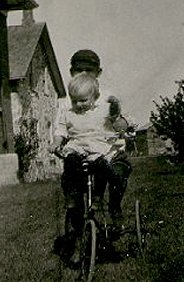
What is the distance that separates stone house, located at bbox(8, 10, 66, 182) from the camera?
24.9m

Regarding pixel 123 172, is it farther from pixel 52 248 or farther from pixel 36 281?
pixel 52 248

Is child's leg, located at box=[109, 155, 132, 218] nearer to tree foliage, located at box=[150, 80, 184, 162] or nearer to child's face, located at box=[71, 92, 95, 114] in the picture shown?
child's face, located at box=[71, 92, 95, 114]

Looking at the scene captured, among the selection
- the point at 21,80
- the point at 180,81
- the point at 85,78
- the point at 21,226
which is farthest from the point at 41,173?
the point at 85,78

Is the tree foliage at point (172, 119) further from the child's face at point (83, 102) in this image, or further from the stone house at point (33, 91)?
the child's face at point (83, 102)

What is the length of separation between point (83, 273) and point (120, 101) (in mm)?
1563

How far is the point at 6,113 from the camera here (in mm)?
21641

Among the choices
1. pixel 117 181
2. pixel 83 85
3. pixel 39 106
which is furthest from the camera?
pixel 39 106

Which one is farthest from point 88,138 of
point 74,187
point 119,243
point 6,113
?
point 6,113

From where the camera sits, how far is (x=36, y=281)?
5.66 m

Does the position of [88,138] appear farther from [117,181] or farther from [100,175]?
[117,181]

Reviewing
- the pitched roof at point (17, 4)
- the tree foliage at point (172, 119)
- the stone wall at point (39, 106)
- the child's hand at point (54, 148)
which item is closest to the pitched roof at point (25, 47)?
the stone wall at point (39, 106)

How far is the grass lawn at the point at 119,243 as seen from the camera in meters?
5.61

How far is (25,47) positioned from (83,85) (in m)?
25.3

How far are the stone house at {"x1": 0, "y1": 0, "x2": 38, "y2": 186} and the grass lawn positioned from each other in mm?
7843
